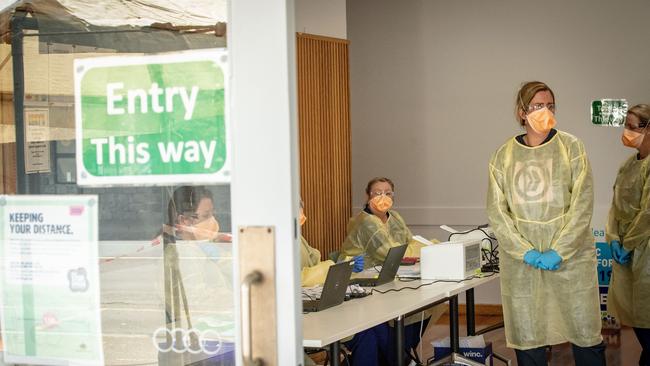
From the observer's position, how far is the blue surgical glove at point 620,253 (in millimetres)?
5922

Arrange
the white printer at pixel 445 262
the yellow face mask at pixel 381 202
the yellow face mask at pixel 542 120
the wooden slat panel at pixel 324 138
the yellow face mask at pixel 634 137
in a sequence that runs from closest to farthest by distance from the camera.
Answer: the yellow face mask at pixel 542 120 < the white printer at pixel 445 262 < the yellow face mask at pixel 634 137 < the yellow face mask at pixel 381 202 < the wooden slat panel at pixel 324 138

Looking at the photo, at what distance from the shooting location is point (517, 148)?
475 cm

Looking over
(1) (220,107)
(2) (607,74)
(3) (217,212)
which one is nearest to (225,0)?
(1) (220,107)

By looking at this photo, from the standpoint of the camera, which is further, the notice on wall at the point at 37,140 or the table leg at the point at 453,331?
the table leg at the point at 453,331

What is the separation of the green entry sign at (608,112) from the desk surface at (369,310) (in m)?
3.52

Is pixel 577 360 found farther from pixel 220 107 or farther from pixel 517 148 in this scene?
pixel 220 107

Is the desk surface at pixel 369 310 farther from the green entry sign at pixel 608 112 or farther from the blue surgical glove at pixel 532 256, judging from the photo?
the green entry sign at pixel 608 112

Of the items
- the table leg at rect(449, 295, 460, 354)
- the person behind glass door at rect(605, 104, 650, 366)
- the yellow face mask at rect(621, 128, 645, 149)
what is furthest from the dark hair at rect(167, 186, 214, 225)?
the yellow face mask at rect(621, 128, 645, 149)

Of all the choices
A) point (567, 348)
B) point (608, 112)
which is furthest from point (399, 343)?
point (608, 112)

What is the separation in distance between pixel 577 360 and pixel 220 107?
308 cm

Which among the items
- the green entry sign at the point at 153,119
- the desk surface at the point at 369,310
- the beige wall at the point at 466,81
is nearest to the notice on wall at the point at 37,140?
the green entry sign at the point at 153,119

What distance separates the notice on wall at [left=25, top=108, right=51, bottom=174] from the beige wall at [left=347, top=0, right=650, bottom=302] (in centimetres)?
644

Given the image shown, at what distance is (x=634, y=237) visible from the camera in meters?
5.85

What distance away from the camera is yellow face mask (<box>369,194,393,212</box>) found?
7086 millimetres
